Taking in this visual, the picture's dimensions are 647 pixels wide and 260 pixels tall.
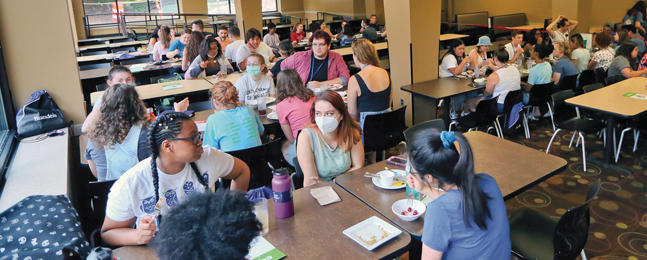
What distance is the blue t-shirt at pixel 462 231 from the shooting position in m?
1.68

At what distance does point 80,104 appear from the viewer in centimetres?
410

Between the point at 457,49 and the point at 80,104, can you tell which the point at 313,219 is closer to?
the point at 80,104

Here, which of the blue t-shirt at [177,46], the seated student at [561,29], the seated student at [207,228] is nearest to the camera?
the seated student at [207,228]

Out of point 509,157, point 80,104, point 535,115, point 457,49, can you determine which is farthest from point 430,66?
point 80,104

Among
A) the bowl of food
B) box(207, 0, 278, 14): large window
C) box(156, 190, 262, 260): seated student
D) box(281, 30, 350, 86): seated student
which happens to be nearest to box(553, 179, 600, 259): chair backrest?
the bowl of food

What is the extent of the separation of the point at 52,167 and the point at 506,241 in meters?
2.95

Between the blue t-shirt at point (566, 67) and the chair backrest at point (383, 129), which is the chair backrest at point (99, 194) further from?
the blue t-shirt at point (566, 67)

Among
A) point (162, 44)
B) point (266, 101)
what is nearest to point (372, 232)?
point (266, 101)

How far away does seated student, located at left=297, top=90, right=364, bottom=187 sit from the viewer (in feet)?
8.89

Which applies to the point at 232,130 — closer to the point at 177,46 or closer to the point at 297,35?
the point at 177,46

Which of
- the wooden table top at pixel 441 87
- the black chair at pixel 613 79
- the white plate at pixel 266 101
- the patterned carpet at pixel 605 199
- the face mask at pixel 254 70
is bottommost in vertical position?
the patterned carpet at pixel 605 199

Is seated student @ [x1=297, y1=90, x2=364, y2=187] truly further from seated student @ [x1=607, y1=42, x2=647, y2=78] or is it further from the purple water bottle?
seated student @ [x1=607, y1=42, x2=647, y2=78]

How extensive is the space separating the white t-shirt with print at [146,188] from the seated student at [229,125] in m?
0.93

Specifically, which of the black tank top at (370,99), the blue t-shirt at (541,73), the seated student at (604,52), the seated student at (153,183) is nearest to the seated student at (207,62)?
the black tank top at (370,99)
